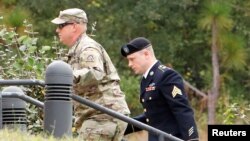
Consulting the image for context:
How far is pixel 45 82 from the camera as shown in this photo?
8.98 meters

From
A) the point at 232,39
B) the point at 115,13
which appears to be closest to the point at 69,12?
the point at 232,39

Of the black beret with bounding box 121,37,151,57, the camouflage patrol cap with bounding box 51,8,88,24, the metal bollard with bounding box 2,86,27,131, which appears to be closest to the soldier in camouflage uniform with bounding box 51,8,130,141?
the camouflage patrol cap with bounding box 51,8,88,24

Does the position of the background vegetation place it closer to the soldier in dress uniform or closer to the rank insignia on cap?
the soldier in dress uniform

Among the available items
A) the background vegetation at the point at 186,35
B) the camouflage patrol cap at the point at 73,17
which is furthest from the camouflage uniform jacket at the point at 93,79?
the background vegetation at the point at 186,35

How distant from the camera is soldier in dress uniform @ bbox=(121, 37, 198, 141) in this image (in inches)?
365

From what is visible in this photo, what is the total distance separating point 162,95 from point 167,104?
0.08 meters

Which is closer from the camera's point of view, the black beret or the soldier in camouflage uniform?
the black beret

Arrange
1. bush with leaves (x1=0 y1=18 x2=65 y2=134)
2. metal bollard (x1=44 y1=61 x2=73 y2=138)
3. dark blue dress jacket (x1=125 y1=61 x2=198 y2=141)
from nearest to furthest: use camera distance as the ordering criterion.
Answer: metal bollard (x1=44 y1=61 x2=73 y2=138) → dark blue dress jacket (x1=125 y1=61 x2=198 y2=141) → bush with leaves (x1=0 y1=18 x2=65 y2=134)

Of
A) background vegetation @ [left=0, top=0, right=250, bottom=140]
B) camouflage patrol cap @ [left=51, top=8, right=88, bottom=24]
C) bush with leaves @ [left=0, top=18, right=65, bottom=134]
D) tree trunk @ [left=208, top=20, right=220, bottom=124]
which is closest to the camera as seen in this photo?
camouflage patrol cap @ [left=51, top=8, right=88, bottom=24]

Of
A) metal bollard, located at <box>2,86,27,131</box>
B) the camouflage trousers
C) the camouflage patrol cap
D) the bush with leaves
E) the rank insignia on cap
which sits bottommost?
the camouflage trousers

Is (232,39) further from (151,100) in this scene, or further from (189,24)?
(151,100)

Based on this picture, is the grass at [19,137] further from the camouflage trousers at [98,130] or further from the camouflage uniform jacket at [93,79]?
the camouflage trousers at [98,130]

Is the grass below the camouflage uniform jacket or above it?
below

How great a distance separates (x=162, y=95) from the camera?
941 cm
